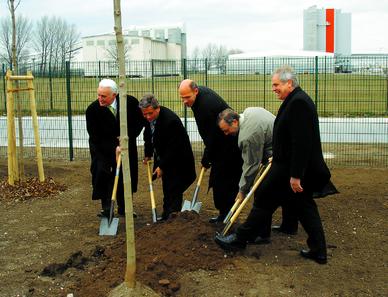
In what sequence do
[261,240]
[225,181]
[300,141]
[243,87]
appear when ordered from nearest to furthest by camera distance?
[300,141], [261,240], [225,181], [243,87]

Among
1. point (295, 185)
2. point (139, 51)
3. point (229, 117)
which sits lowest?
point (295, 185)

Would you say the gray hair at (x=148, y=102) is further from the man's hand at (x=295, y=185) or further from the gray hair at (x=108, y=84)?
the man's hand at (x=295, y=185)

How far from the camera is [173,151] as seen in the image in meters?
5.97

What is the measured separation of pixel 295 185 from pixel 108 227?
2.42 m

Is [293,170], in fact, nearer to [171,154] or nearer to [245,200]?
[245,200]

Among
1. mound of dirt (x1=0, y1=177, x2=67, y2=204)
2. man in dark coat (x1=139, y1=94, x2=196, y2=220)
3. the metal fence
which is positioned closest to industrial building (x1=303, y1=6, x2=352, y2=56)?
the metal fence

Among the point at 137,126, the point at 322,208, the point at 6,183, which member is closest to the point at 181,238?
the point at 137,126

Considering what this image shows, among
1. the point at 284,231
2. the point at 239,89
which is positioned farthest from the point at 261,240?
the point at 239,89

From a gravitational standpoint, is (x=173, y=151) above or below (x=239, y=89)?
below

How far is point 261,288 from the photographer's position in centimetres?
438

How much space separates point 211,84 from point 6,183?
5459 millimetres

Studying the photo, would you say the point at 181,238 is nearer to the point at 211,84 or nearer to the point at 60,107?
the point at 211,84

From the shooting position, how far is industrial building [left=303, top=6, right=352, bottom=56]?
76562 millimetres

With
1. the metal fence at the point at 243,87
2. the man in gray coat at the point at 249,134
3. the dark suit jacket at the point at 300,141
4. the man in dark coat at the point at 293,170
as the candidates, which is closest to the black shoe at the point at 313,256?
the man in dark coat at the point at 293,170
